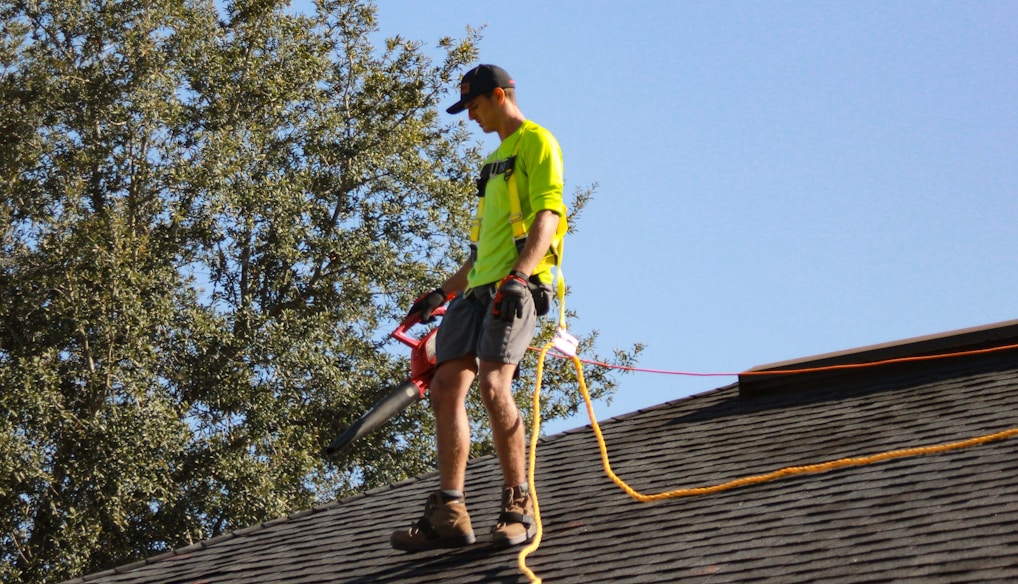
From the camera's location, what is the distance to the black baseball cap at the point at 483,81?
5.03m

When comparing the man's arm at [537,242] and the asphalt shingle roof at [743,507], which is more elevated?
the man's arm at [537,242]

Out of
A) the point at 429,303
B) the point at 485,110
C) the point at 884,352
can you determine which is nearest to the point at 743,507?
the point at 429,303

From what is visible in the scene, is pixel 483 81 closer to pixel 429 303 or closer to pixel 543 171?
pixel 543 171

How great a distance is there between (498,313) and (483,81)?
1.01 m

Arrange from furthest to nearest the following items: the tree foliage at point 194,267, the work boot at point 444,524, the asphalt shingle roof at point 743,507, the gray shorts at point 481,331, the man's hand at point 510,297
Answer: the tree foliage at point 194,267, the work boot at point 444,524, the gray shorts at point 481,331, the man's hand at point 510,297, the asphalt shingle roof at point 743,507

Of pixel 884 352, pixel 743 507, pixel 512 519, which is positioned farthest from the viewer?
pixel 884 352

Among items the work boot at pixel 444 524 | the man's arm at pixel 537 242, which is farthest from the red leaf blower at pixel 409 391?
the man's arm at pixel 537 242

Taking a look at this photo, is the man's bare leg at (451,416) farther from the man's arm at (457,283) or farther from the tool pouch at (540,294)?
the man's arm at (457,283)

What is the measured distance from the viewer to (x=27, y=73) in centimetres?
1859

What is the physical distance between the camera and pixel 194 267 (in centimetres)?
1861

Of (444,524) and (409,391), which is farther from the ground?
(409,391)

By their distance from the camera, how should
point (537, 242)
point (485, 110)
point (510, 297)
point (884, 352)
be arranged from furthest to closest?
point (884, 352) < point (485, 110) < point (537, 242) < point (510, 297)

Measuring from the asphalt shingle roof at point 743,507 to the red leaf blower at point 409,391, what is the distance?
55 centimetres

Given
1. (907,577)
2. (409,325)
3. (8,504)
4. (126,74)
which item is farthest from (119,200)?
(907,577)
